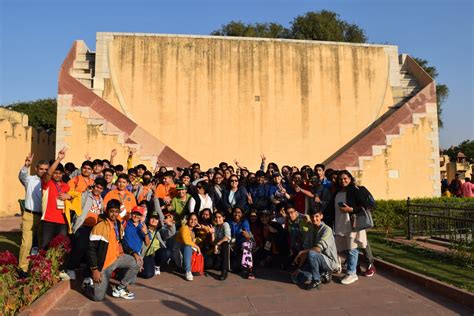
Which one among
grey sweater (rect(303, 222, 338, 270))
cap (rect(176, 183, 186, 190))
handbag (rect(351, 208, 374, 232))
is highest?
cap (rect(176, 183, 186, 190))

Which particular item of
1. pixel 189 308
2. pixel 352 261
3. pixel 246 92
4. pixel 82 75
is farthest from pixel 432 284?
pixel 82 75

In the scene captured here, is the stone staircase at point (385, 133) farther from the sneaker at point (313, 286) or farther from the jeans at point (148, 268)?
the jeans at point (148, 268)

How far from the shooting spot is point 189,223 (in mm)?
6816

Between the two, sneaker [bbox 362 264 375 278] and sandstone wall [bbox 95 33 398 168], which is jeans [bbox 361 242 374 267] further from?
sandstone wall [bbox 95 33 398 168]

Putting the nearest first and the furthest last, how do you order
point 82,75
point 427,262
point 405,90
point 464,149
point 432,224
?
point 427,262, point 432,224, point 82,75, point 405,90, point 464,149

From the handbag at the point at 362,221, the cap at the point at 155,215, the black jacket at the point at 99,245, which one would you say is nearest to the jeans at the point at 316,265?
the handbag at the point at 362,221

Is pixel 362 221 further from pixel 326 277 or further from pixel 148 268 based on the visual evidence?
pixel 148 268

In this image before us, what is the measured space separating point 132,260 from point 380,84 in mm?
14691

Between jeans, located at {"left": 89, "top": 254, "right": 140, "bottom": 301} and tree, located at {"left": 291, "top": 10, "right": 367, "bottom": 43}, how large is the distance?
26464 mm

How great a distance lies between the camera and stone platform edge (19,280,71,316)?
4267mm

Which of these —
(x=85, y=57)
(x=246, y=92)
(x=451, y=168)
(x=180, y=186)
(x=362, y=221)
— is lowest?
(x=362, y=221)

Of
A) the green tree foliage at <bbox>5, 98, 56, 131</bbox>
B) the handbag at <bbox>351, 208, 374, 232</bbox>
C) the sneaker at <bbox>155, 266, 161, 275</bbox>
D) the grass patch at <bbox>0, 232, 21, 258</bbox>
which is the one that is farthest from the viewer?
the green tree foliage at <bbox>5, 98, 56, 131</bbox>

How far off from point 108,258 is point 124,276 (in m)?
0.41

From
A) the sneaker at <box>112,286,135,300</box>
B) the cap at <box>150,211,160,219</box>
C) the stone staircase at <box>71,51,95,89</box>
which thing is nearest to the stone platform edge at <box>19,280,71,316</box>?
the sneaker at <box>112,286,135,300</box>
